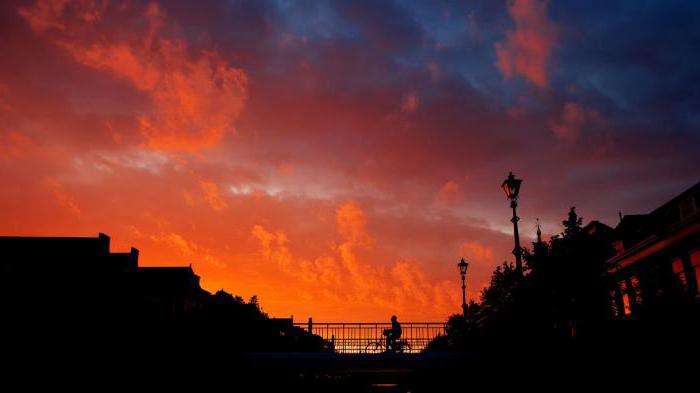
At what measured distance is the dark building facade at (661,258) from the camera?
75.0 feet

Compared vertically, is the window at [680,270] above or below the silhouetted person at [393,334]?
above

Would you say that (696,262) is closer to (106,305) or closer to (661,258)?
(661,258)

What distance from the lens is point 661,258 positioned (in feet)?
100

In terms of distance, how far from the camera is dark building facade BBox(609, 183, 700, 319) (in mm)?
22859

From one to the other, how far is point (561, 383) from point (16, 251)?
39.4m

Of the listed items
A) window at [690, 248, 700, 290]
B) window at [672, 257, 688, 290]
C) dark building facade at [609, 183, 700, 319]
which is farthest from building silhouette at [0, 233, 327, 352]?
window at [690, 248, 700, 290]

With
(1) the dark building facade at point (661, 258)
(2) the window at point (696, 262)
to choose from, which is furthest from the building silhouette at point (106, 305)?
(2) the window at point (696, 262)

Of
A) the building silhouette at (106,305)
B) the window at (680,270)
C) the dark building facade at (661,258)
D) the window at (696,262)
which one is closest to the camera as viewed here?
the dark building facade at (661,258)

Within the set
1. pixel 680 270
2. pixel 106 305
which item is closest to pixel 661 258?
pixel 680 270

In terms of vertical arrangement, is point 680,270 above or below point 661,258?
below

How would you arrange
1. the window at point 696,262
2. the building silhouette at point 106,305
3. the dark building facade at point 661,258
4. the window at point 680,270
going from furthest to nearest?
the window at point 680,270 < the window at point 696,262 < the building silhouette at point 106,305 < the dark building facade at point 661,258

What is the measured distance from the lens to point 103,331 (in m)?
24.9

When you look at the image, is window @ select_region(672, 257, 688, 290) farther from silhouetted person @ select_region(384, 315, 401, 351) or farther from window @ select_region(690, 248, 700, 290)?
silhouetted person @ select_region(384, 315, 401, 351)

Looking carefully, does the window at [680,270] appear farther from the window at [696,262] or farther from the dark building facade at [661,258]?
the window at [696,262]
